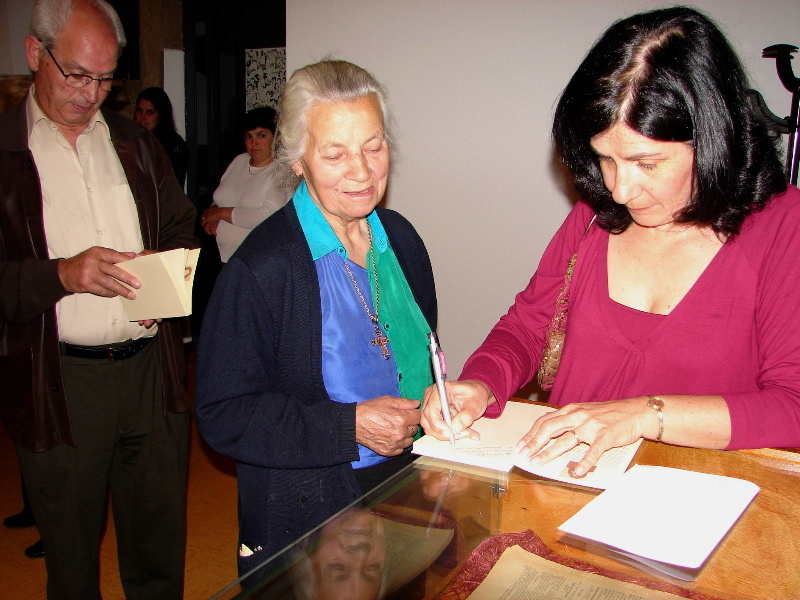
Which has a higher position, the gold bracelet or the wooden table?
the gold bracelet

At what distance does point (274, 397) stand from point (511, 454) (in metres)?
0.57

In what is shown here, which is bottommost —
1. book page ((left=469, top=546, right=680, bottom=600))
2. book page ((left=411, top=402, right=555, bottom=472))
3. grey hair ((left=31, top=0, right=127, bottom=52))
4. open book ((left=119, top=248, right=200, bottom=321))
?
book page ((left=469, top=546, right=680, bottom=600))

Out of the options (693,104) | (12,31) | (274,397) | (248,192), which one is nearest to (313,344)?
(274,397)

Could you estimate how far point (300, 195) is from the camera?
1.68m

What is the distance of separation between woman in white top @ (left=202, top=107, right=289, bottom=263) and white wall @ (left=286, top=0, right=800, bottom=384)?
1.93ft

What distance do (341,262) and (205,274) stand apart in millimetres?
4312

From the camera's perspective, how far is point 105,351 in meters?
2.23

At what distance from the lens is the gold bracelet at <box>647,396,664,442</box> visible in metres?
1.24

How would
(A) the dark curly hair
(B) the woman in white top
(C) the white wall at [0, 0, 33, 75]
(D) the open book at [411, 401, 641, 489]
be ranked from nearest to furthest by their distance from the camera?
(D) the open book at [411, 401, 641, 489], (A) the dark curly hair, (B) the woman in white top, (C) the white wall at [0, 0, 33, 75]

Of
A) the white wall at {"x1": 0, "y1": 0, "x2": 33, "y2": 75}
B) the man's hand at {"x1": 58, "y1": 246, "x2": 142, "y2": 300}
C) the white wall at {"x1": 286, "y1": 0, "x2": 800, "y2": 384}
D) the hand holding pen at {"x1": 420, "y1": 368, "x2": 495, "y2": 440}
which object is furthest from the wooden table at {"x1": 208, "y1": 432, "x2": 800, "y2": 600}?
the white wall at {"x1": 0, "y1": 0, "x2": 33, "y2": 75}

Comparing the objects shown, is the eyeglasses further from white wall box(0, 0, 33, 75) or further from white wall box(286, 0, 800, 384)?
white wall box(0, 0, 33, 75)

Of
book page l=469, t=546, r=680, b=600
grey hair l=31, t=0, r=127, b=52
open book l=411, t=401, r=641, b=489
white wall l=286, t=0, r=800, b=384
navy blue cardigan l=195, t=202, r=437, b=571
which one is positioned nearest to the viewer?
book page l=469, t=546, r=680, b=600

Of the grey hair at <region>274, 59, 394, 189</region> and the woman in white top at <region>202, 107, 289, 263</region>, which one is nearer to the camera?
the grey hair at <region>274, 59, 394, 189</region>

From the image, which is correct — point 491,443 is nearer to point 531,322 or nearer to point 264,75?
point 531,322
